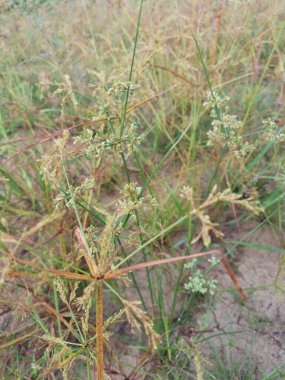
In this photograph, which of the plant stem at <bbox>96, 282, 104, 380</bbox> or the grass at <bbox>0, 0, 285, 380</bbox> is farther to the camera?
the grass at <bbox>0, 0, 285, 380</bbox>

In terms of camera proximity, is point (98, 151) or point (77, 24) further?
point (77, 24)

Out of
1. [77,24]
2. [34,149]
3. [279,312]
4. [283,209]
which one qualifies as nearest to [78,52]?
[77,24]

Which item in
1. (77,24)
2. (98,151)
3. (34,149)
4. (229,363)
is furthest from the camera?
(77,24)

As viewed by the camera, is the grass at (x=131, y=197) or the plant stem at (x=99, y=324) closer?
the plant stem at (x=99, y=324)

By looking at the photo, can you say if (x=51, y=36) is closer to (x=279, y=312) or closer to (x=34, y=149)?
(x=34, y=149)

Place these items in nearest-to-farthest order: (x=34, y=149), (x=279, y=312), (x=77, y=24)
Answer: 1. (x=279, y=312)
2. (x=34, y=149)
3. (x=77, y=24)

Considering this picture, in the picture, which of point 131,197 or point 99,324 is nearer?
point 99,324

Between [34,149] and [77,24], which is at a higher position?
[77,24]

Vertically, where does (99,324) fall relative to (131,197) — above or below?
below
